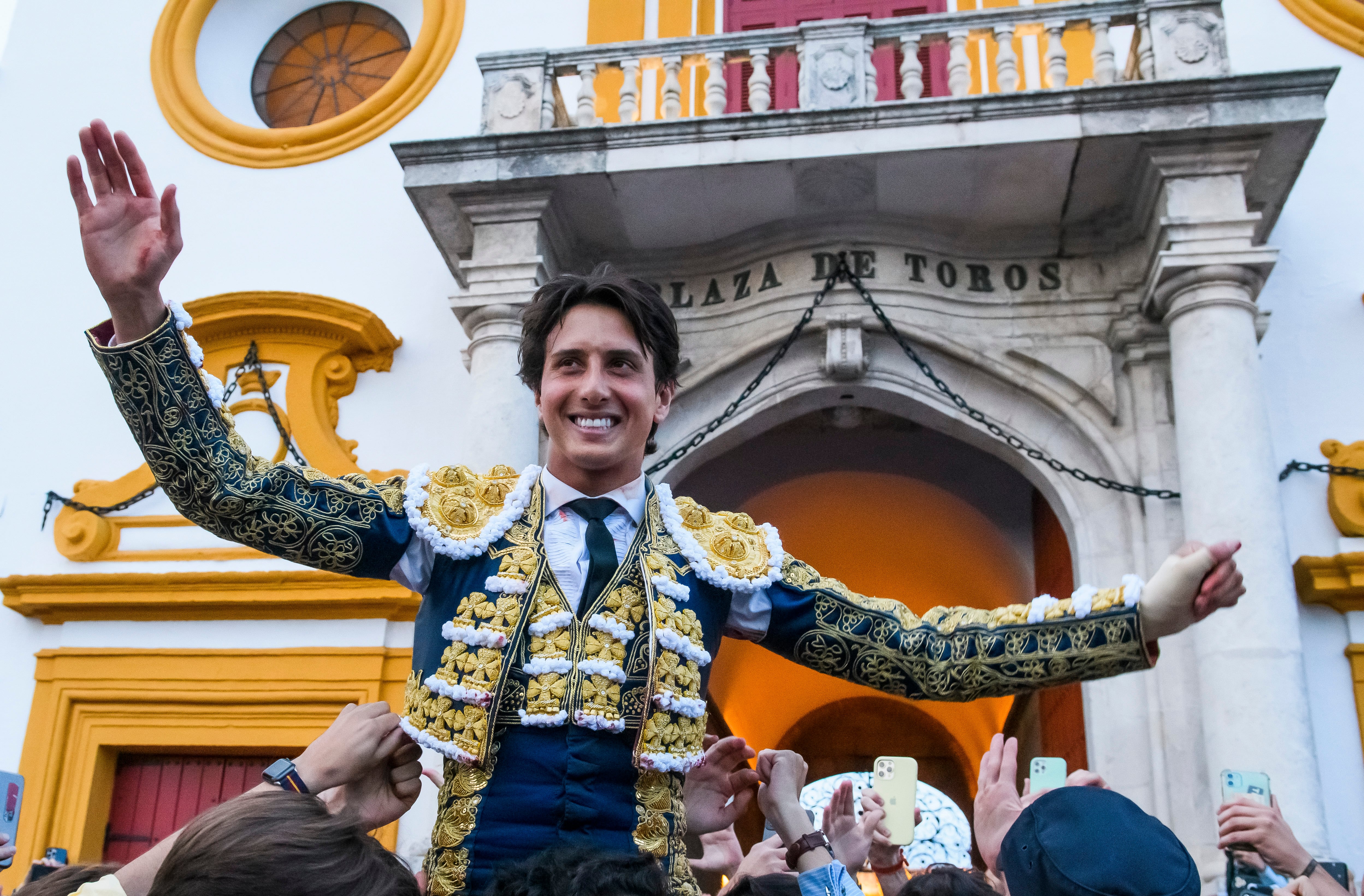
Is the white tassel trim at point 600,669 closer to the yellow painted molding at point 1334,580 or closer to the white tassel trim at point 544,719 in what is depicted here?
the white tassel trim at point 544,719

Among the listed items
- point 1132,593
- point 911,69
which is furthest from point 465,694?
point 911,69

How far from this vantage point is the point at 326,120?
8492mm

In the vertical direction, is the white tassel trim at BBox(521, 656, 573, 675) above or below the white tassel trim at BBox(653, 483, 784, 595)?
below

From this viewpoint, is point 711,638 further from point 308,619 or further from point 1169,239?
point 308,619

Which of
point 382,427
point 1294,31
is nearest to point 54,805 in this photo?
point 382,427

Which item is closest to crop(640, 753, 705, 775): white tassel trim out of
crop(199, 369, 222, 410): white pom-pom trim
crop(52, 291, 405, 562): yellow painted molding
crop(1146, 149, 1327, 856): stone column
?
crop(199, 369, 222, 410): white pom-pom trim

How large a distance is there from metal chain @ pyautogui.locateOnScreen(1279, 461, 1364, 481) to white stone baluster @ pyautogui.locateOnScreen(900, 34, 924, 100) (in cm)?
263

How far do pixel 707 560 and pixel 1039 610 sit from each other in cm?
58

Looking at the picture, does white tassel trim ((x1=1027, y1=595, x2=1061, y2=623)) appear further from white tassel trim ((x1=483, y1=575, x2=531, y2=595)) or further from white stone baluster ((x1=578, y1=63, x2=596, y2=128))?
white stone baluster ((x1=578, y1=63, x2=596, y2=128))

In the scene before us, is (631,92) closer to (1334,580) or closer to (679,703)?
(1334,580)

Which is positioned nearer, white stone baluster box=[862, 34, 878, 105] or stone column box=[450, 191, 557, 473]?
stone column box=[450, 191, 557, 473]

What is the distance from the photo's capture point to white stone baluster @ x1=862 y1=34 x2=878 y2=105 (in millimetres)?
6449

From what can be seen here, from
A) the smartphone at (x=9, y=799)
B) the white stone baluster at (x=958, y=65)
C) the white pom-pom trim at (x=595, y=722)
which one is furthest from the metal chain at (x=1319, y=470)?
Answer: the smartphone at (x=9, y=799)

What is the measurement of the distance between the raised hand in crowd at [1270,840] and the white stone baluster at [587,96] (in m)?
4.93
